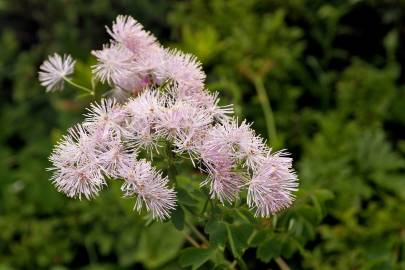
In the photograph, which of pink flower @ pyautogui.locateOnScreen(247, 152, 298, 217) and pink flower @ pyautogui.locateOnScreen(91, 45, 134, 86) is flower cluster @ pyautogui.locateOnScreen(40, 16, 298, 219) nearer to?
pink flower @ pyautogui.locateOnScreen(247, 152, 298, 217)

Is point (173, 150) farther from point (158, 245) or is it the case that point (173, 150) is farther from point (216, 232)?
point (158, 245)

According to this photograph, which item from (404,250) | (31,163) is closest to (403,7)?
(404,250)

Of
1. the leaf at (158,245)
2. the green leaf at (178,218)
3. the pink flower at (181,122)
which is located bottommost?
the green leaf at (178,218)

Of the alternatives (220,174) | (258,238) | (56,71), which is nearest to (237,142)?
(220,174)

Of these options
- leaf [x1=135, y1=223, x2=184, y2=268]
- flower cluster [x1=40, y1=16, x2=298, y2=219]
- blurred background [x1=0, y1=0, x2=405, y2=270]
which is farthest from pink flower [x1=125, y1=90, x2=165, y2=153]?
leaf [x1=135, y1=223, x2=184, y2=268]

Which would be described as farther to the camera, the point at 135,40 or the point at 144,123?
the point at 135,40

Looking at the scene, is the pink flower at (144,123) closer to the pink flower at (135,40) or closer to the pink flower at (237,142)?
the pink flower at (237,142)

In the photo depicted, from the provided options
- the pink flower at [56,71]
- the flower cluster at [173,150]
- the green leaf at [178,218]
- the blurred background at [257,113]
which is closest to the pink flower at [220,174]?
the flower cluster at [173,150]
